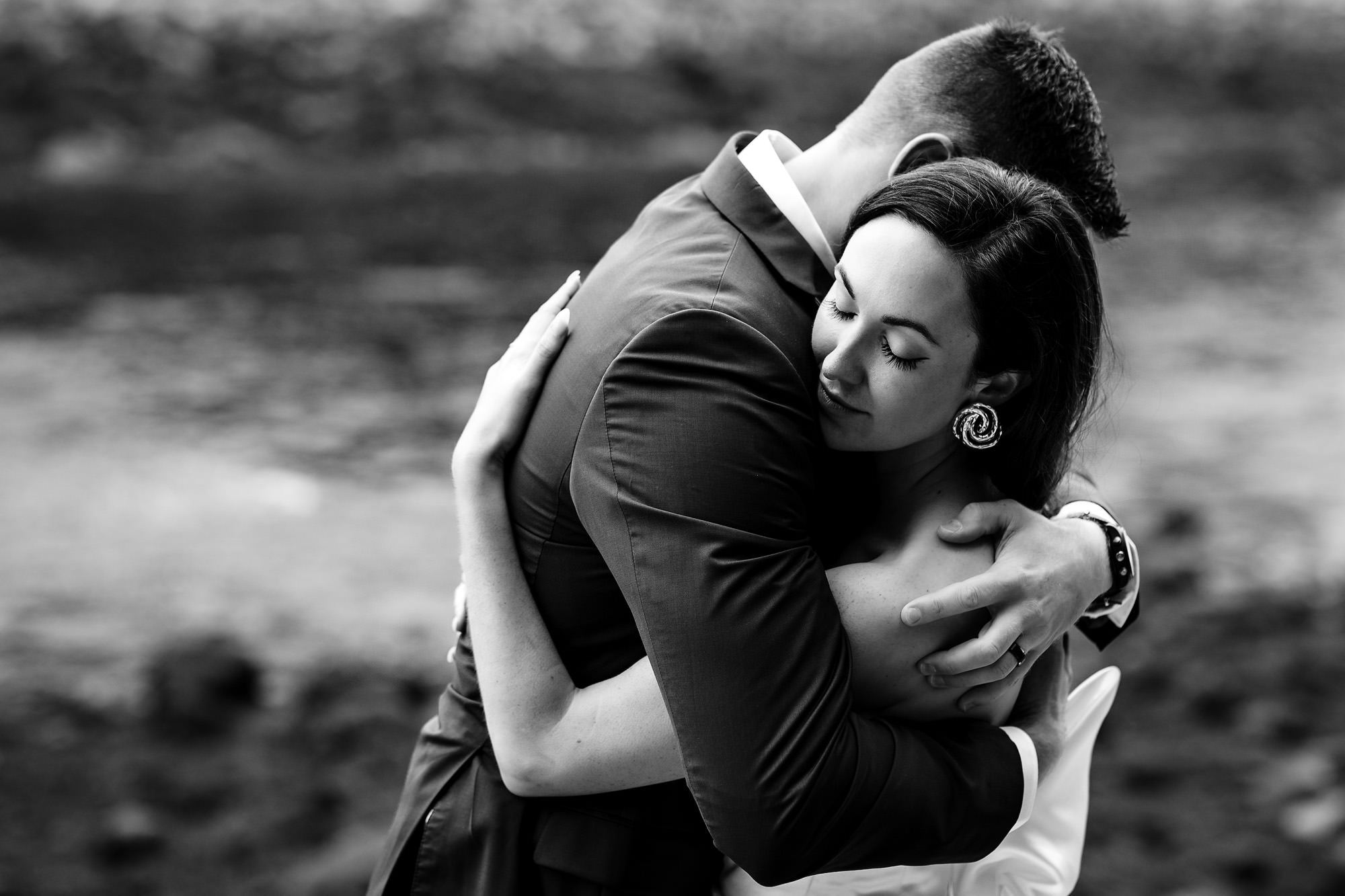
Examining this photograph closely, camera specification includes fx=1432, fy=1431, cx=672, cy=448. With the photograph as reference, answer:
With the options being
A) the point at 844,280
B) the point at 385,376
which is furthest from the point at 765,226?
the point at 385,376

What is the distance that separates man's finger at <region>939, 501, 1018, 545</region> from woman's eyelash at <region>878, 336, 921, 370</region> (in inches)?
10.3

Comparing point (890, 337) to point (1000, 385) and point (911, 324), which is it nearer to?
point (911, 324)

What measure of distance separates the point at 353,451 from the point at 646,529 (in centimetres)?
738

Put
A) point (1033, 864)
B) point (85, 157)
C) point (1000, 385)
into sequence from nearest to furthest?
point (1000, 385) → point (1033, 864) → point (85, 157)

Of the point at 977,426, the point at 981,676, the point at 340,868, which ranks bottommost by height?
the point at 340,868

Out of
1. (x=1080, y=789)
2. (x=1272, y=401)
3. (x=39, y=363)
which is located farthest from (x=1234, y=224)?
(x=1080, y=789)

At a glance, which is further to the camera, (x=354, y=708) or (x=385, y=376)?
(x=385, y=376)

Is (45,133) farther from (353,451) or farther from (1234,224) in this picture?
(1234,224)

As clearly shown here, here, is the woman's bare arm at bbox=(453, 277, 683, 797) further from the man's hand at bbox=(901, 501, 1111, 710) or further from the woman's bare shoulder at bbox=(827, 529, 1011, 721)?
the man's hand at bbox=(901, 501, 1111, 710)

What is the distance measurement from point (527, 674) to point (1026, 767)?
2.49 ft

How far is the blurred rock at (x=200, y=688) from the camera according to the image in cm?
570

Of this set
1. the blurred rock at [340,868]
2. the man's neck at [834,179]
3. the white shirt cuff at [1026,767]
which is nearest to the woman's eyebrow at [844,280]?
the man's neck at [834,179]

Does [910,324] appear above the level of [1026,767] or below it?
above

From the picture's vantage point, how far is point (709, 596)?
1.80 m
